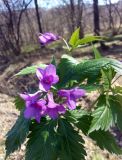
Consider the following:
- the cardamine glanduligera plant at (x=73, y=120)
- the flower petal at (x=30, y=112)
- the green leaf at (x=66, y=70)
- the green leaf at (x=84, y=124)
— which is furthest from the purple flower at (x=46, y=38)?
the flower petal at (x=30, y=112)

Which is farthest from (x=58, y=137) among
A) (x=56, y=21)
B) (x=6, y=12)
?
(x=56, y=21)

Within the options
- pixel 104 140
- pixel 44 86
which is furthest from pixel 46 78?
pixel 104 140

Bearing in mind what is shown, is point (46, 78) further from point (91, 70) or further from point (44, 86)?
point (91, 70)

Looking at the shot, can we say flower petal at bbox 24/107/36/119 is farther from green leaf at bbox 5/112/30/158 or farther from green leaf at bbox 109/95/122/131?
green leaf at bbox 109/95/122/131

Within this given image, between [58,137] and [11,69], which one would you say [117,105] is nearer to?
[58,137]

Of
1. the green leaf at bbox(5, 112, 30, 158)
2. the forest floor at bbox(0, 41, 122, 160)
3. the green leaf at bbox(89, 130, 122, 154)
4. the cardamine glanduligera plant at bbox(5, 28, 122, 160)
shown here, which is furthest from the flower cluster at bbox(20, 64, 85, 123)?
the forest floor at bbox(0, 41, 122, 160)

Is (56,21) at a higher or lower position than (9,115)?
lower
